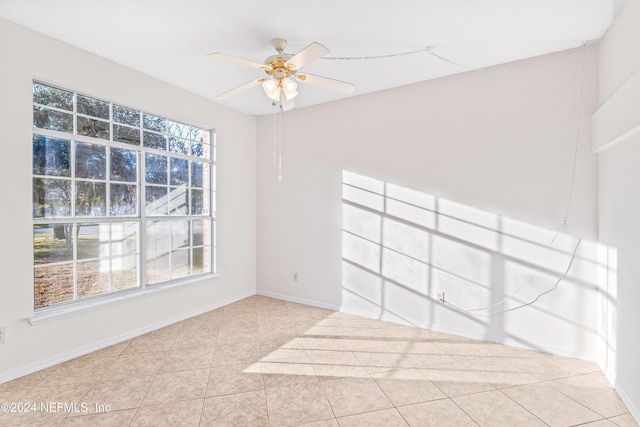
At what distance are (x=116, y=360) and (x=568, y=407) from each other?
3603 mm

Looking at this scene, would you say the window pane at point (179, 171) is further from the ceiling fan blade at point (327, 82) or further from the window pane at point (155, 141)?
the ceiling fan blade at point (327, 82)

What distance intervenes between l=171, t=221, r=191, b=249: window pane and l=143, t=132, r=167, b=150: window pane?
3.02 ft

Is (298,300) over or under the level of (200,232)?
under

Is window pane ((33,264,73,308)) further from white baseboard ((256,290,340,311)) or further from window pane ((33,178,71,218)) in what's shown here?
white baseboard ((256,290,340,311))

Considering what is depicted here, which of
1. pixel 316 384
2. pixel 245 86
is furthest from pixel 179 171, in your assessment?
pixel 316 384

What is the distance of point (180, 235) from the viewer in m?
3.98

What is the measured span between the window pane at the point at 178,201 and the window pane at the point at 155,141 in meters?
0.51

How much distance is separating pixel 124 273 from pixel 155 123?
1717 mm

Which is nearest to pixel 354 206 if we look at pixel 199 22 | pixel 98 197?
pixel 199 22

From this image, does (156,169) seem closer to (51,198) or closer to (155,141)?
(155,141)

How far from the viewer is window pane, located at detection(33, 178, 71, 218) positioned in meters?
2.71

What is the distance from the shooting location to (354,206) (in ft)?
13.4

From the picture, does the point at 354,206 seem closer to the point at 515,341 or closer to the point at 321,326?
the point at 321,326

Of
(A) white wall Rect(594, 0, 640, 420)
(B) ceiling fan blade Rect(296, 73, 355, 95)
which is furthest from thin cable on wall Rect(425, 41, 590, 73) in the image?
(B) ceiling fan blade Rect(296, 73, 355, 95)
